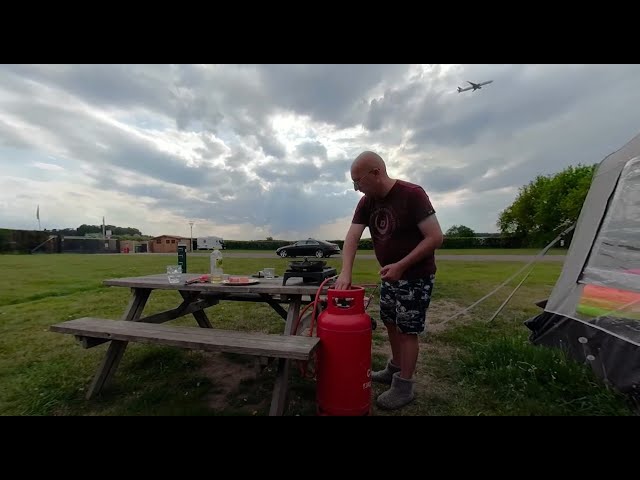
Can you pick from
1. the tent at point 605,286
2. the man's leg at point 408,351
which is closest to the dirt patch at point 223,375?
the man's leg at point 408,351

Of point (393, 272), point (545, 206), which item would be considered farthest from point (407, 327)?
point (545, 206)

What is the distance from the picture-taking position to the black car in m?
19.5

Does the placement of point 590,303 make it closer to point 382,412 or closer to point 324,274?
point 382,412

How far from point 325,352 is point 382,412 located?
740 millimetres

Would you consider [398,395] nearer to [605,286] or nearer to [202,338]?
[202,338]

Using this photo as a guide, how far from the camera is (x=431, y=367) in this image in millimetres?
3064

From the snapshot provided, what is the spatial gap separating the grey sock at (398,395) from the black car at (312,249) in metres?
16.6

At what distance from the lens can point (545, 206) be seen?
107ft

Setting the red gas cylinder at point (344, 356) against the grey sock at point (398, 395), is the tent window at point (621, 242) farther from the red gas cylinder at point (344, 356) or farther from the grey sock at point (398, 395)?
the red gas cylinder at point (344, 356)

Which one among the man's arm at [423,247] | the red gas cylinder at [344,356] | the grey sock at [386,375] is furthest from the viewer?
the grey sock at [386,375]

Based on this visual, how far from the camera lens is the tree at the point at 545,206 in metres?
28.5

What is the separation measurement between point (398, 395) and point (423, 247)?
3.87 feet

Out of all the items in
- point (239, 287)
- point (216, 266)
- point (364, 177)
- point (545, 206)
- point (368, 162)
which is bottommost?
point (239, 287)
